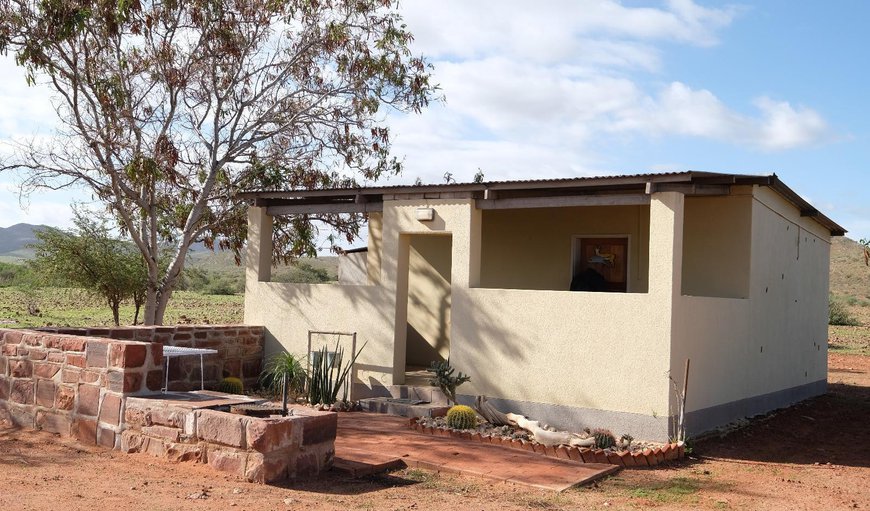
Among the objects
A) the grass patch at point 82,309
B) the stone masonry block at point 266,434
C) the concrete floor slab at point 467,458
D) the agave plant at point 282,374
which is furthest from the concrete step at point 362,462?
the grass patch at point 82,309

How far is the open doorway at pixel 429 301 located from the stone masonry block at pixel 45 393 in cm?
639

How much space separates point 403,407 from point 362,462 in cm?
316

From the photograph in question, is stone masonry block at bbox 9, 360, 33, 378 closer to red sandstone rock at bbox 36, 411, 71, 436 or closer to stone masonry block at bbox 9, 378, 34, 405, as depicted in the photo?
stone masonry block at bbox 9, 378, 34, 405

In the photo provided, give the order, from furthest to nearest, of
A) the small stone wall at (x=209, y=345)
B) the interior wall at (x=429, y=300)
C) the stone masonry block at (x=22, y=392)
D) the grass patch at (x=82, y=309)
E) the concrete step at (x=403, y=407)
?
the grass patch at (x=82, y=309) → the interior wall at (x=429, y=300) → the small stone wall at (x=209, y=345) → the concrete step at (x=403, y=407) → the stone masonry block at (x=22, y=392)

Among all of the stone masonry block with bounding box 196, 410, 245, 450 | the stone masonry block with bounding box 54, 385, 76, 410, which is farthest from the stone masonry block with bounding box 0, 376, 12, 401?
the stone masonry block with bounding box 196, 410, 245, 450

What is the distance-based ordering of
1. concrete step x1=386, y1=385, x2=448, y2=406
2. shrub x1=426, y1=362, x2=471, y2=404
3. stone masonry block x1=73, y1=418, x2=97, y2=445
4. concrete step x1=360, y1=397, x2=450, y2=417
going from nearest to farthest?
stone masonry block x1=73, y1=418, x2=97, y2=445 → concrete step x1=360, y1=397, x2=450, y2=417 → shrub x1=426, y1=362, x2=471, y2=404 → concrete step x1=386, y1=385, x2=448, y2=406

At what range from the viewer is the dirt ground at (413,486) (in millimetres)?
6195

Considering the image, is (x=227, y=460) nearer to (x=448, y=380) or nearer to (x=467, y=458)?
(x=467, y=458)

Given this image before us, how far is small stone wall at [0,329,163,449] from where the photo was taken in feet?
25.4

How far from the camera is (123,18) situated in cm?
1270

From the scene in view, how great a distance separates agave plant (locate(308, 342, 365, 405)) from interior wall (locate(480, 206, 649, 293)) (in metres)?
2.89

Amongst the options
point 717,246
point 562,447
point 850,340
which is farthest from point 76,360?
point 850,340

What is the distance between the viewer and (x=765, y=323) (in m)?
12.1

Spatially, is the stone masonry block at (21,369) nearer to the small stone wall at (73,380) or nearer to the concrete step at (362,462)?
the small stone wall at (73,380)
